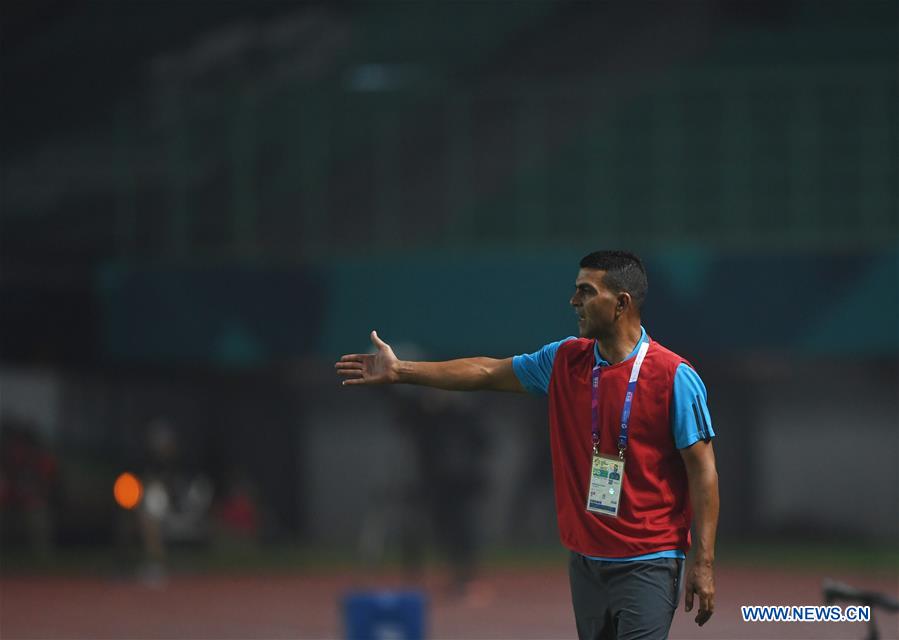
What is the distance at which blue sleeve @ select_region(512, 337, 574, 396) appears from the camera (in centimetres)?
651

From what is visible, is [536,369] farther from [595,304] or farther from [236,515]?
[236,515]

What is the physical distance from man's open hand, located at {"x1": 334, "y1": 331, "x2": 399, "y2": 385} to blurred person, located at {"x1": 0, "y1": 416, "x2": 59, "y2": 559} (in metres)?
17.2

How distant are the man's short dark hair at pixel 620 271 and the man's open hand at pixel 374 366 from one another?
94 cm

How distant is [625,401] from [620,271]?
530mm

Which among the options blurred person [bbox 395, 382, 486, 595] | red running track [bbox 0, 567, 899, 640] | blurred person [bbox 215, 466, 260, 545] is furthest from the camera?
blurred person [bbox 215, 466, 260, 545]

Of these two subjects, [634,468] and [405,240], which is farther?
[405,240]

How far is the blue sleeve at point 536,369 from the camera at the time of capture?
256 inches

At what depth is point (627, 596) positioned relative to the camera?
19.8ft

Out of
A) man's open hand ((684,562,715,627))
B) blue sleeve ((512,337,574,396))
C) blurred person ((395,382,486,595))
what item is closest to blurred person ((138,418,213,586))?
blurred person ((395,382,486,595))

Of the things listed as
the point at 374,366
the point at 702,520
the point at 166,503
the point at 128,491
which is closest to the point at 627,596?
the point at 702,520

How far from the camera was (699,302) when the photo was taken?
23.7 meters

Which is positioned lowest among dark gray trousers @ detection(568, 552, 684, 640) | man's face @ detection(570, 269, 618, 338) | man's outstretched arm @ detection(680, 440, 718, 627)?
dark gray trousers @ detection(568, 552, 684, 640)

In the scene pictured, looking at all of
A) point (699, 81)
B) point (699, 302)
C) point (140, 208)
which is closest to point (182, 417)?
point (140, 208)

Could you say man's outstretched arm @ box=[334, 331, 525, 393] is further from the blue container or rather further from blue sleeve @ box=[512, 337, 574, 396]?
the blue container
